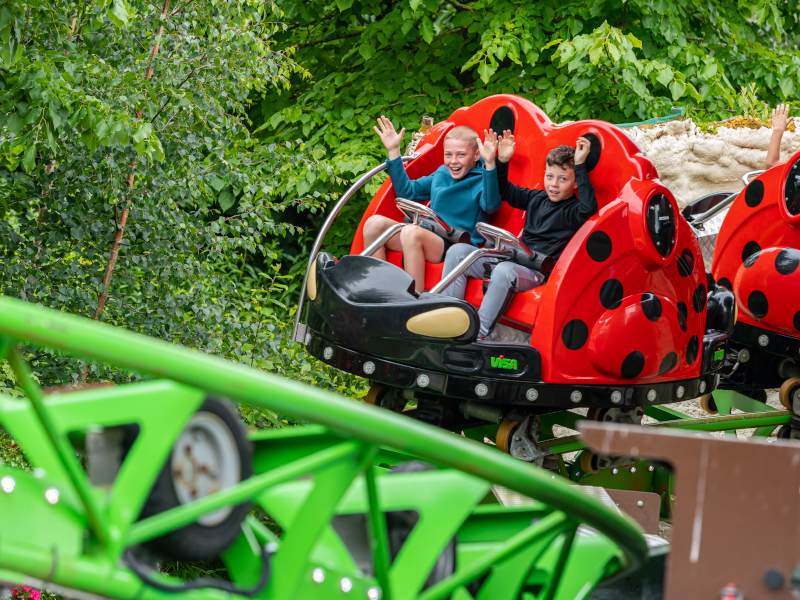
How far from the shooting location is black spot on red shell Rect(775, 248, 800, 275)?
400 cm

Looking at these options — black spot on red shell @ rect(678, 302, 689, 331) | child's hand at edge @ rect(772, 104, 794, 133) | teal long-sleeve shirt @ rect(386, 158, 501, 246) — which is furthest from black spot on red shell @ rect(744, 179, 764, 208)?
teal long-sleeve shirt @ rect(386, 158, 501, 246)

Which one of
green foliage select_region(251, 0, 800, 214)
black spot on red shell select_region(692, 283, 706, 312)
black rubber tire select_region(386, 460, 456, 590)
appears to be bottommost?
black rubber tire select_region(386, 460, 456, 590)

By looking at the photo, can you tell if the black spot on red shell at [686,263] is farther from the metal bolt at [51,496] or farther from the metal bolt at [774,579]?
the metal bolt at [51,496]

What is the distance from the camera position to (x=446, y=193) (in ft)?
13.5

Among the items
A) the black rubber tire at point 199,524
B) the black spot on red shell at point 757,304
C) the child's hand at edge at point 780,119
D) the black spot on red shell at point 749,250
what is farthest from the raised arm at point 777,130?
the black rubber tire at point 199,524

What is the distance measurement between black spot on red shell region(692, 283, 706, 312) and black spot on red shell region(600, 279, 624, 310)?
42 centimetres

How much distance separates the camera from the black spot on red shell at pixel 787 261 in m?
4.00

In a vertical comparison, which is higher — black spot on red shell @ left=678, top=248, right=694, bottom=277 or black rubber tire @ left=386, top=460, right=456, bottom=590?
black spot on red shell @ left=678, top=248, right=694, bottom=277

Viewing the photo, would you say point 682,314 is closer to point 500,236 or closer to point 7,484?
point 500,236

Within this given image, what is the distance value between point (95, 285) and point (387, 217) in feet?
4.93

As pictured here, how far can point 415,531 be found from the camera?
5.18ft

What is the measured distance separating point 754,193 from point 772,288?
20.8 inches

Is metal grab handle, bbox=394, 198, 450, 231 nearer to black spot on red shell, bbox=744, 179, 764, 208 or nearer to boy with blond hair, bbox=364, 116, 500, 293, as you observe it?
boy with blond hair, bbox=364, 116, 500, 293

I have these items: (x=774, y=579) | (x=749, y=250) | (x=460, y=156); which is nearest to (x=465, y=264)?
(x=460, y=156)
